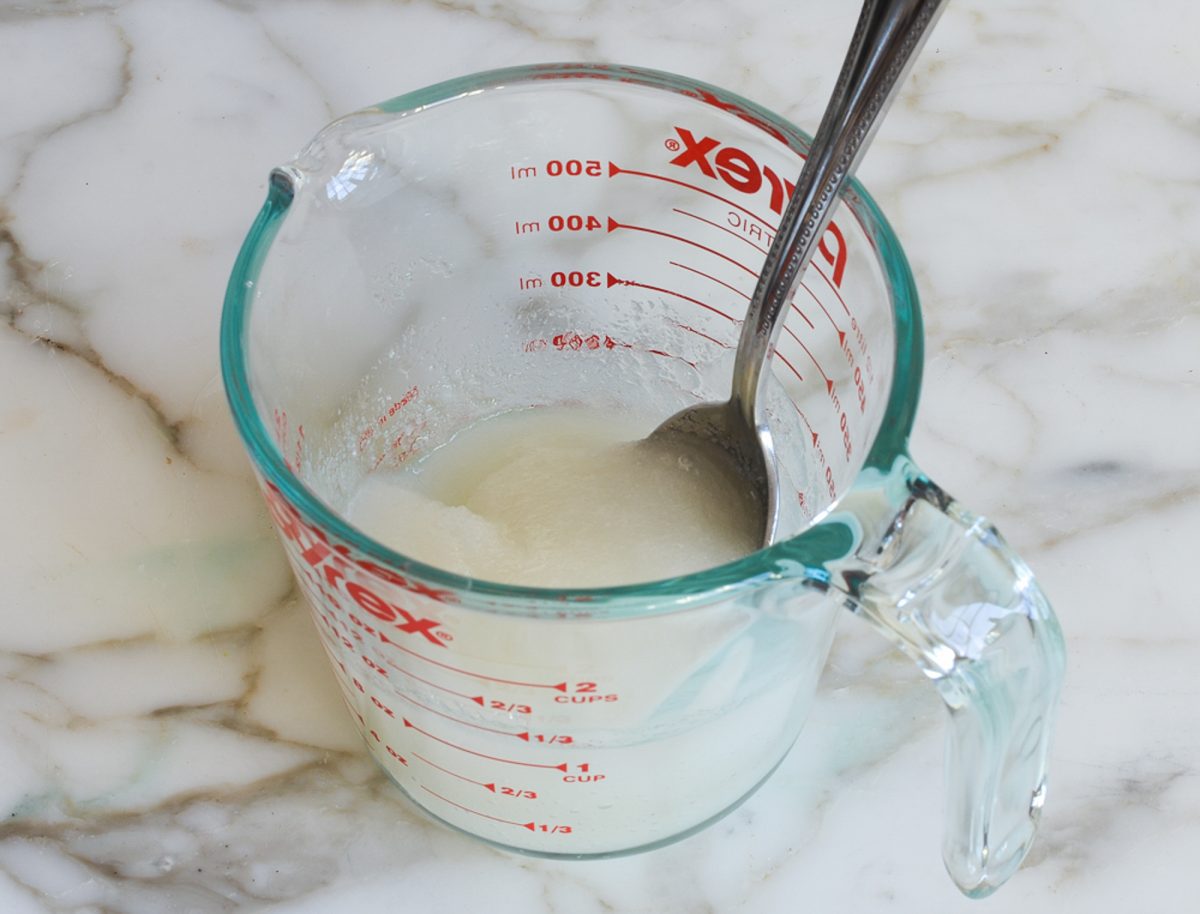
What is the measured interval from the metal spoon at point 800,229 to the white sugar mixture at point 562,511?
0.05ft

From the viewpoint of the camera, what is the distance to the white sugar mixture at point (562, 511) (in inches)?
31.0

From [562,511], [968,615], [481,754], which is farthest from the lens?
[562,511]

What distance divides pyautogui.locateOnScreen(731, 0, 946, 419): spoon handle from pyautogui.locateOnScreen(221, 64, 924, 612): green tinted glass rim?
1.4 inches

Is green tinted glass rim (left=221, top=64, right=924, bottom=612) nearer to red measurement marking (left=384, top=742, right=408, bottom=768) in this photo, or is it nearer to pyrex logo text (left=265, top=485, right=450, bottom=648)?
pyrex logo text (left=265, top=485, right=450, bottom=648)

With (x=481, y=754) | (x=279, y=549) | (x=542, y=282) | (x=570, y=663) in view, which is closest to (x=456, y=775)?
(x=481, y=754)

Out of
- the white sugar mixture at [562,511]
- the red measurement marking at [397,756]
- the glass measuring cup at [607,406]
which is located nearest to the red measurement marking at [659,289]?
the glass measuring cup at [607,406]

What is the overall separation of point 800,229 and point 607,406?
0.27 meters

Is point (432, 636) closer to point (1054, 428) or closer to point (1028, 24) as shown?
point (1054, 428)

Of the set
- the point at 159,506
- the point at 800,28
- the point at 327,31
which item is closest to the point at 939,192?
the point at 800,28

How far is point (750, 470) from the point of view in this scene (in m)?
0.83

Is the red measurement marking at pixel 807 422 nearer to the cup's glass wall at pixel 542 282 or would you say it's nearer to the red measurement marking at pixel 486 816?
the cup's glass wall at pixel 542 282

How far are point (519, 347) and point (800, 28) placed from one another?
44cm

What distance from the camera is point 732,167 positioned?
0.84 m

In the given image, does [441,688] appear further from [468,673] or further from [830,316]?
[830,316]
